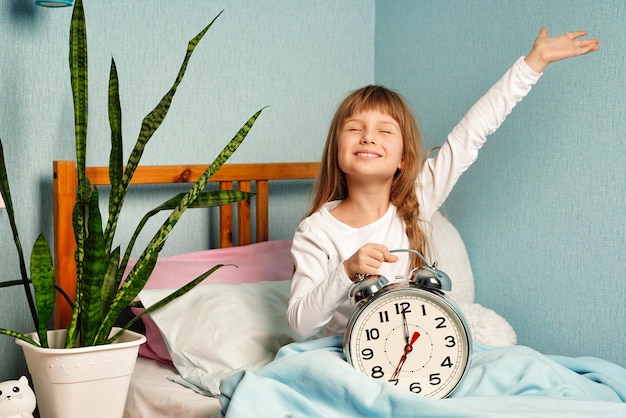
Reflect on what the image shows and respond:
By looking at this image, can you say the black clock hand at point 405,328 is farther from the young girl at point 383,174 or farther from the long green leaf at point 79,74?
the long green leaf at point 79,74

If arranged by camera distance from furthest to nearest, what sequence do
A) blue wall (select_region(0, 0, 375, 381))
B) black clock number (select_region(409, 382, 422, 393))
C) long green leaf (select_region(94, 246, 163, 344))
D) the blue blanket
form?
blue wall (select_region(0, 0, 375, 381)) < long green leaf (select_region(94, 246, 163, 344)) < black clock number (select_region(409, 382, 422, 393)) < the blue blanket

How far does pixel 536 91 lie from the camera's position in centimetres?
226

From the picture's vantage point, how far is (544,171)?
2.25 metres

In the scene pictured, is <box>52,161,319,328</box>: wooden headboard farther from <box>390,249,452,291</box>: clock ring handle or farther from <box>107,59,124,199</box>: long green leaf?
<box>390,249,452,291</box>: clock ring handle

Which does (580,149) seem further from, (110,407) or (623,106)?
(110,407)

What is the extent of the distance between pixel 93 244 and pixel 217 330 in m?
0.40

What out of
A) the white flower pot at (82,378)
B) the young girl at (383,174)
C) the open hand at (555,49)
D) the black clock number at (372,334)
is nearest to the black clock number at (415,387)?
the black clock number at (372,334)

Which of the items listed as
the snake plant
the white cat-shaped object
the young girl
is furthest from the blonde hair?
the white cat-shaped object

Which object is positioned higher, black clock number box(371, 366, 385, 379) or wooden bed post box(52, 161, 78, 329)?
wooden bed post box(52, 161, 78, 329)

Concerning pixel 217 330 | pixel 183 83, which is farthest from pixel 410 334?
pixel 183 83

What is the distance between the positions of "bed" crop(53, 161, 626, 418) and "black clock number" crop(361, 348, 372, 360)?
4 cm

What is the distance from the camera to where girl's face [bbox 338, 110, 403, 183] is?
6.14 feet

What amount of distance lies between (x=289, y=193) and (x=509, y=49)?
32.6 inches

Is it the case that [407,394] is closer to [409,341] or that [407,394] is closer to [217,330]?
[409,341]
